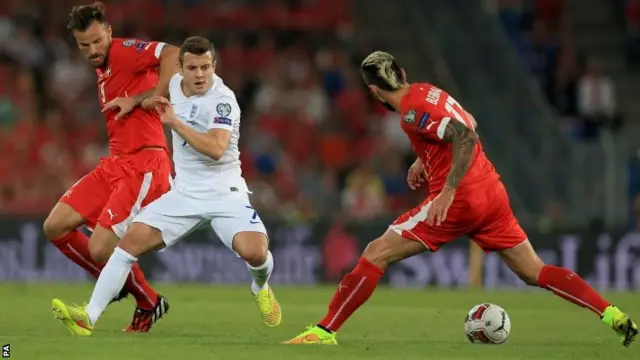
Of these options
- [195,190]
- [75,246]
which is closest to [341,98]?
[75,246]

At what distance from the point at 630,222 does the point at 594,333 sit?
8375 mm

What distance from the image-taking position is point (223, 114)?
1024cm

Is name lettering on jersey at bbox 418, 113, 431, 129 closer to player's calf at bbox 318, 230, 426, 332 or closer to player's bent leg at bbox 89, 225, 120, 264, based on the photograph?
player's calf at bbox 318, 230, 426, 332

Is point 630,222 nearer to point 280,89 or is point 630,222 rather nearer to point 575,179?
point 575,179

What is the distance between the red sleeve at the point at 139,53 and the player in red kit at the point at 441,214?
7.19 ft

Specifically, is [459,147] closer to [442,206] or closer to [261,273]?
[442,206]

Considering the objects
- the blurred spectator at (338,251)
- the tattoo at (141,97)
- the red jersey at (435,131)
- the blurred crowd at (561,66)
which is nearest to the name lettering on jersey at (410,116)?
the red jersey at (435,131)

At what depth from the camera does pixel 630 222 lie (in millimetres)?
19859

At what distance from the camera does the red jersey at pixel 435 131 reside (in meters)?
10.0

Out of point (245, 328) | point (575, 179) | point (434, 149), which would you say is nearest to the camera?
point (434, 149)

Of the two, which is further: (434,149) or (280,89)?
(280,89)

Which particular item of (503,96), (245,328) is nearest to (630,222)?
(503,96)

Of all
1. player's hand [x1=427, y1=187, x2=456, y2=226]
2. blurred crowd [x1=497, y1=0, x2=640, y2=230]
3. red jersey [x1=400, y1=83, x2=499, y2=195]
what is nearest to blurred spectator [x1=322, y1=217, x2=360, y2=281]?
blurred crowd [x1=497, y1=0, x2=640, y2=230]

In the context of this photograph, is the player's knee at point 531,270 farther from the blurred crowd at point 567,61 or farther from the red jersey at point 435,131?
the blurred crowd at point 567,61
